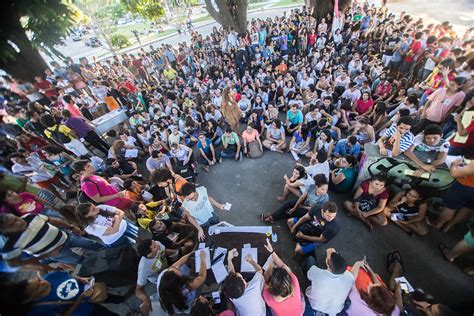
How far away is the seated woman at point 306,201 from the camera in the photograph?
368cm

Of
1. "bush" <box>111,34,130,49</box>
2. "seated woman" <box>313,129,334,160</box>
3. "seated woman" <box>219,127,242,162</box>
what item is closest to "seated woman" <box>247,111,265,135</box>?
"seated woman" <box>219,127,242,162</box>

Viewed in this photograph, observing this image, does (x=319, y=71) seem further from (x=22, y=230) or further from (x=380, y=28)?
(x=22, y=230)

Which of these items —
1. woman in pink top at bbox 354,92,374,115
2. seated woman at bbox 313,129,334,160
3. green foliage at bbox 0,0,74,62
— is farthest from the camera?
woman in pink top at bbox 354,92,374,115

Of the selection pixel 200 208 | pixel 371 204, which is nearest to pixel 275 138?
pixel 371 204

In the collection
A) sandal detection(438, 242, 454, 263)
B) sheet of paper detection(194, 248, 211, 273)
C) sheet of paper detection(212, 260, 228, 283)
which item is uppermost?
sheet of paper detection(194, 248, 211, 273)

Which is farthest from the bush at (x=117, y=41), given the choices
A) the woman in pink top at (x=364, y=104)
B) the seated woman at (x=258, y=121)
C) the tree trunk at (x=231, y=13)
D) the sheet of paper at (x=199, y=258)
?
the sheet of paper at (x=199, y=258)

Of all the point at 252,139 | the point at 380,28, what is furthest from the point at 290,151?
the point at 380,28

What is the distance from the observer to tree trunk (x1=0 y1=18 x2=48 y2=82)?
6.08ft

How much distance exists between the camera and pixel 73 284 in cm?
257

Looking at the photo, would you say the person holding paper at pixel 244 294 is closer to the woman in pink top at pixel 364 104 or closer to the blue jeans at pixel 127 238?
the blue jeans at pixel 127 238

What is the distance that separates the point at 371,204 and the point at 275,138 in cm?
324

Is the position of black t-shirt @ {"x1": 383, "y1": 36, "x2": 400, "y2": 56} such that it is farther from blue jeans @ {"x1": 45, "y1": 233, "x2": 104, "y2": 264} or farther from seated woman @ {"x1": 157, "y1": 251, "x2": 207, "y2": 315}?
blue jeans @ {"x1": 45, "y1": 233, "x2": 104, "y2": 264}

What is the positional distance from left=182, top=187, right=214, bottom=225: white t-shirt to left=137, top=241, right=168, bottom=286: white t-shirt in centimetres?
79

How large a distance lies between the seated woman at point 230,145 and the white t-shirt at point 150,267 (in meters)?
3.64
